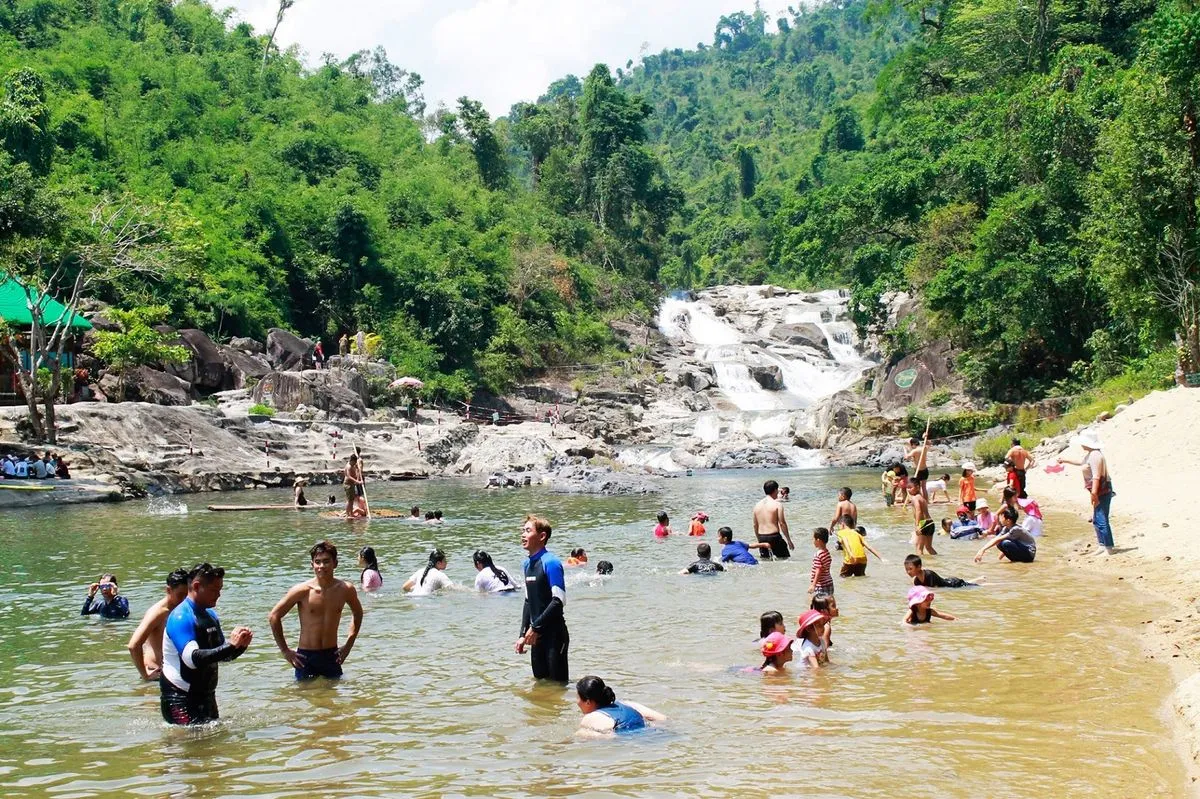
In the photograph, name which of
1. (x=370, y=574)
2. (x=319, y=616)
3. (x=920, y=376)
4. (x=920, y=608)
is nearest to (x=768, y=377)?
(x=920, y=376)

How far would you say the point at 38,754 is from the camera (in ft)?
23.6

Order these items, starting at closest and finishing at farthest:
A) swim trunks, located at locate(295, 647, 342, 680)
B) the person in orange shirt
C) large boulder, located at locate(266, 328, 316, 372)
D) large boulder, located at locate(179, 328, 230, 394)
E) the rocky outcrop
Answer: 1. swim trunks, located at locate(295, 647, 342, 680)
2. the person in orange shirt
3. the rocky outcrop
4. large boulder, located at locate(179, 328, 230, 394)
5. large boulder, located at locate(266, 328, 316, 372)

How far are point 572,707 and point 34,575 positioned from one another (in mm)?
10693

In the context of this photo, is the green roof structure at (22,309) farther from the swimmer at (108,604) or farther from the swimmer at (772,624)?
the swimmer at (772,624)

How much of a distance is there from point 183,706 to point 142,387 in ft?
97.8

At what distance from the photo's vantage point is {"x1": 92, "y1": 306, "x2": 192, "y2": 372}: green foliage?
108ft

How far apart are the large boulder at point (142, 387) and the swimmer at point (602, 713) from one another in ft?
101

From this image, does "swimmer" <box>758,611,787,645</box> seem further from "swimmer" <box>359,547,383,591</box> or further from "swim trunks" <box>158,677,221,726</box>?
"swimmer" <box>359,547,383,591</box>

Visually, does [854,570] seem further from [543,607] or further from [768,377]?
[768,377]

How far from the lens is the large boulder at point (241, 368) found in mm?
39781

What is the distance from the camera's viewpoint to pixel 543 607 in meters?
8.33

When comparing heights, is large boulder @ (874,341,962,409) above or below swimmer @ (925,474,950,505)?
above

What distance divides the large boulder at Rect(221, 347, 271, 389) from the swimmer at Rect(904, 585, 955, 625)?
109 ft

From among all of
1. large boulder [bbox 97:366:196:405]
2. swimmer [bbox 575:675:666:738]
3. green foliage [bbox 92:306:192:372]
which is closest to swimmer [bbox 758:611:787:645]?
swimmer [bbox 575:675:666:738]
